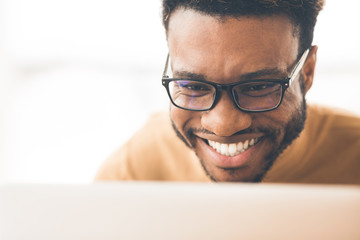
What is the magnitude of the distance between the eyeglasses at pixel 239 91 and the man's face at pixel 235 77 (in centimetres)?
1

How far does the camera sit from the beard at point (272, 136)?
1.05 m

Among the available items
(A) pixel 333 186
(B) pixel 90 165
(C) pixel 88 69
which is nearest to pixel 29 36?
(C) pixel 88 69

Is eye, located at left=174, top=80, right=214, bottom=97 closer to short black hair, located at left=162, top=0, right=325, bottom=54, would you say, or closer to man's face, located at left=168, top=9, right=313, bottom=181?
man's face, located at left=168, top=9, right=313, bottom=181

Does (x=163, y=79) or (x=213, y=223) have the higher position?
(x=163, y=79)

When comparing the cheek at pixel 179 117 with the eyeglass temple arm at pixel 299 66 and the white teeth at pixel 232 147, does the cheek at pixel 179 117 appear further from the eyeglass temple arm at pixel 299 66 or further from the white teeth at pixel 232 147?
Answer: the eyeglass temple arm at pixel 299 66

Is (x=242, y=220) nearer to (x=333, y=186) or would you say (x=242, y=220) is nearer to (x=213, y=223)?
(x=213, y=223)

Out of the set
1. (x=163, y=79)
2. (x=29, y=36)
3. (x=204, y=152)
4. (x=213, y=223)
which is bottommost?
(x=213, y=223)

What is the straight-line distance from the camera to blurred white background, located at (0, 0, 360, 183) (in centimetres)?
112

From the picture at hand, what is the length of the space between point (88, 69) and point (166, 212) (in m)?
0.49

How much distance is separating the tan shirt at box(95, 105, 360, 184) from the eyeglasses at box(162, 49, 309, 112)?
0.12m

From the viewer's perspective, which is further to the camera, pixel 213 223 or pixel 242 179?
pixel 242 179

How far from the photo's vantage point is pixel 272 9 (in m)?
0.95

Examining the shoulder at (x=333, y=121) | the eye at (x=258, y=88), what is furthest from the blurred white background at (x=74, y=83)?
the eye at (x=258, y=88)

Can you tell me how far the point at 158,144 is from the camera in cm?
118
